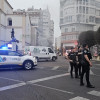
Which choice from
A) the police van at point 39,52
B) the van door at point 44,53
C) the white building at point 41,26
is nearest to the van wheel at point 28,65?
the police van at point 39,52

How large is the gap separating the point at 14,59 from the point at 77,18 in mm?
53322

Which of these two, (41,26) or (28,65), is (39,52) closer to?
(28,65)

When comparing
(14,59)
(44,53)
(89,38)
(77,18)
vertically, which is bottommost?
(14,59)

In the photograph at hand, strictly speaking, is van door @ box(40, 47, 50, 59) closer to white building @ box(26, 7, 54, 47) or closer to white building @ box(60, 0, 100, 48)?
white building @ box(60, 0, 100, 48)

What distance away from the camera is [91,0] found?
6500 cm

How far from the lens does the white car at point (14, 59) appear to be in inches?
506

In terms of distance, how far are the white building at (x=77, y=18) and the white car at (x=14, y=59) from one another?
49.6m

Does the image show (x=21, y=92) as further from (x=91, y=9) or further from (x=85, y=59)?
(x=91, y=9)

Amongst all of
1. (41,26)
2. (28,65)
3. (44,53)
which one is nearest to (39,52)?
(44,53)

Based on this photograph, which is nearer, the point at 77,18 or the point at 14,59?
the point at 14,59

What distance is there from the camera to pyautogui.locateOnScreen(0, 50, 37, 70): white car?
12.9 m

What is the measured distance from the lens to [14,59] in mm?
13070

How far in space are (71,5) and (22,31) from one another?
26.3 metres

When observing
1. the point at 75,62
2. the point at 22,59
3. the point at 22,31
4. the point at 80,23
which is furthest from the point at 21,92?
the point at 80,23
